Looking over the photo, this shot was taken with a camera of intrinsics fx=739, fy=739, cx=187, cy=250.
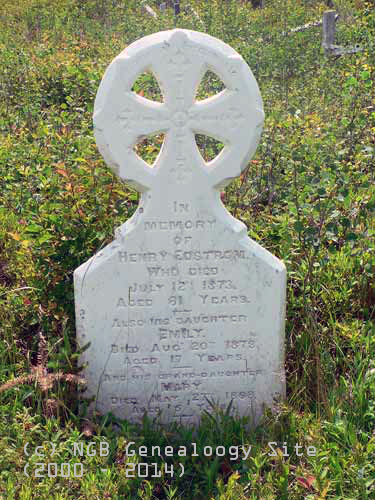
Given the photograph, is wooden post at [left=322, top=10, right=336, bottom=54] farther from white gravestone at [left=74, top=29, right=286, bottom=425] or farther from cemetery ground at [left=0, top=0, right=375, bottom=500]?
white gravestone at [left=74, top=29, right=286, bottom=425]

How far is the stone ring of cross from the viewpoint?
2.82 metres

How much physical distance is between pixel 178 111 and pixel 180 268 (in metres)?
0.64

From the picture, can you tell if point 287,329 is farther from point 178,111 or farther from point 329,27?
point 329,27

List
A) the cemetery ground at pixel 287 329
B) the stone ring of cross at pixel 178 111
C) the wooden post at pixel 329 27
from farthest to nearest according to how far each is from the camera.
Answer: the wooden post at pixel 329 27 → the stone ring of cross at pixel 178 111 → the cemetery ground at pixel 287 329

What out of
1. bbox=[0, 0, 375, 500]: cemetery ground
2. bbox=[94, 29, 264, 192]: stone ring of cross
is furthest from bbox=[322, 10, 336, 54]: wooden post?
bbox=[94, 29, 264, 192]: stone ring of cross

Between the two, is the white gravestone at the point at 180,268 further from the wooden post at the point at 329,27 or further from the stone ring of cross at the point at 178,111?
the wooden post at the point at 329,27

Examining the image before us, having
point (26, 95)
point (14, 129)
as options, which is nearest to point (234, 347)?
point (14, 129)

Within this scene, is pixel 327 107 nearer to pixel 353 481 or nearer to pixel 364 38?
pixel 364 38

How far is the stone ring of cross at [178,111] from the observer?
111 inches

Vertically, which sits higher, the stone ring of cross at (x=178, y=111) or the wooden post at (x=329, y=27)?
the wooden post at (x=329, y=27)

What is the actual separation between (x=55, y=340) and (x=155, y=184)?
823 millimetres

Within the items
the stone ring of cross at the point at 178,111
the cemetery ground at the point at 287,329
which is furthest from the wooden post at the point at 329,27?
the stone ring of cross at the point at 178,111

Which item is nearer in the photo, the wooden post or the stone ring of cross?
the stone ring of cross

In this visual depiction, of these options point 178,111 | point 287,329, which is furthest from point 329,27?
point 178,111
